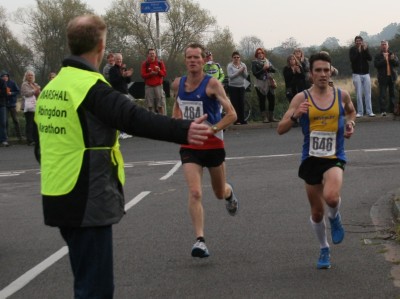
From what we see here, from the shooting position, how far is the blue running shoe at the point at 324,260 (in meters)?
7.71

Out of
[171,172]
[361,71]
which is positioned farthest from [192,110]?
[361,71]

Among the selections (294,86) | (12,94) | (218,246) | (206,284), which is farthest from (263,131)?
(206,284)

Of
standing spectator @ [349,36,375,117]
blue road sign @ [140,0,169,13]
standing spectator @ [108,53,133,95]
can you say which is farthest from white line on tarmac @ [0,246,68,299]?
blue road sign @ [140,0,169,13]

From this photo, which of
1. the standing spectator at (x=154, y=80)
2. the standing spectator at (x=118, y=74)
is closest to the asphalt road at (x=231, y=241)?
the standing spectator at (x=118, y=74)

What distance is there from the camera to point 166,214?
11.1 meters

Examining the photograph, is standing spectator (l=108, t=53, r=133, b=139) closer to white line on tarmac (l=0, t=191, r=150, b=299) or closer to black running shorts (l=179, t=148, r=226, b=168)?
white line on tarmac (l=0, t=191, r=150, b=299)

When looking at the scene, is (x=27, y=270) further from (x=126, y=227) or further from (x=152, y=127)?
(x=152, y=127)

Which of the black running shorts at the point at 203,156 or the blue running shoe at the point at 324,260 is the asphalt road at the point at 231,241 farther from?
the black running shorts at the point at 203,156

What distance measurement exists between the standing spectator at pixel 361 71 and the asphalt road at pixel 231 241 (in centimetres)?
666

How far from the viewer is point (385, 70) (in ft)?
76.1

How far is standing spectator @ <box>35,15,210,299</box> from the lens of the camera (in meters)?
4.50

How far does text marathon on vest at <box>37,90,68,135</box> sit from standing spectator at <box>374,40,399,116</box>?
18834mm

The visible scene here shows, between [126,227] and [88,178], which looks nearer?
[88,178]

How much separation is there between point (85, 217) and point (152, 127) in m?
0.62
